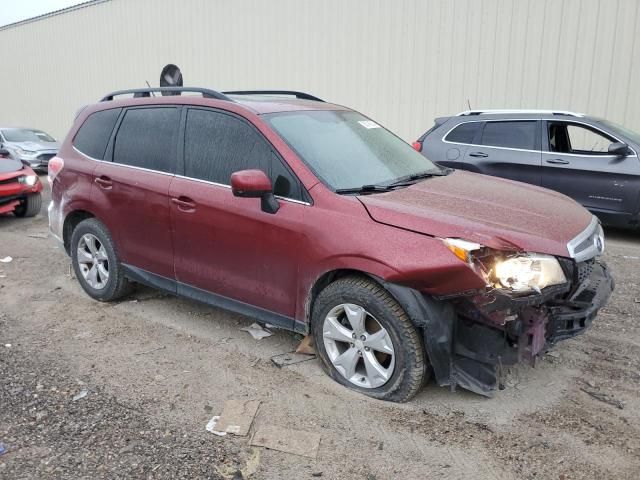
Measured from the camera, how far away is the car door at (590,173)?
23.6 ft

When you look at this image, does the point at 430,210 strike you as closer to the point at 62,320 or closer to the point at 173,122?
the point at 173,122

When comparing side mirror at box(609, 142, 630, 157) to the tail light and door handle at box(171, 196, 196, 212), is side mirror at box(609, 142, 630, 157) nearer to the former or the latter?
door handle at box(171, 196, 196, 212)

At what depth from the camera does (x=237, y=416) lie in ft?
10.8

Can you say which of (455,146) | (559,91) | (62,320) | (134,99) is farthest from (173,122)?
(559,91)

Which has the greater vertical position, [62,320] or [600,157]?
[600,157]

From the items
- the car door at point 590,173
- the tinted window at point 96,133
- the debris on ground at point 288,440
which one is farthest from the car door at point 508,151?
the debris on ground at point 288,440

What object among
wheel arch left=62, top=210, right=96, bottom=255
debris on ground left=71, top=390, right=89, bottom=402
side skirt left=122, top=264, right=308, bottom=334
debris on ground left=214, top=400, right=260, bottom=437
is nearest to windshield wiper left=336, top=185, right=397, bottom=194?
side skirt left=122, top=264, right=308, bottom=334

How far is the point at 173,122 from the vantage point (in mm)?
4449

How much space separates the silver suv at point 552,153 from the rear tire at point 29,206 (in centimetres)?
622

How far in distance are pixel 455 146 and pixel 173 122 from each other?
498 centimetres

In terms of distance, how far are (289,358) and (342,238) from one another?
113 cm

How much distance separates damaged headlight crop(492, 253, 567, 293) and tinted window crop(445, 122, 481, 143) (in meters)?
5.57

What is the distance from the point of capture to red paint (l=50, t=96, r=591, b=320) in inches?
122

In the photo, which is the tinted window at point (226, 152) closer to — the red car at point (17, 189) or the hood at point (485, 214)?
the hood at point (485, 214)
